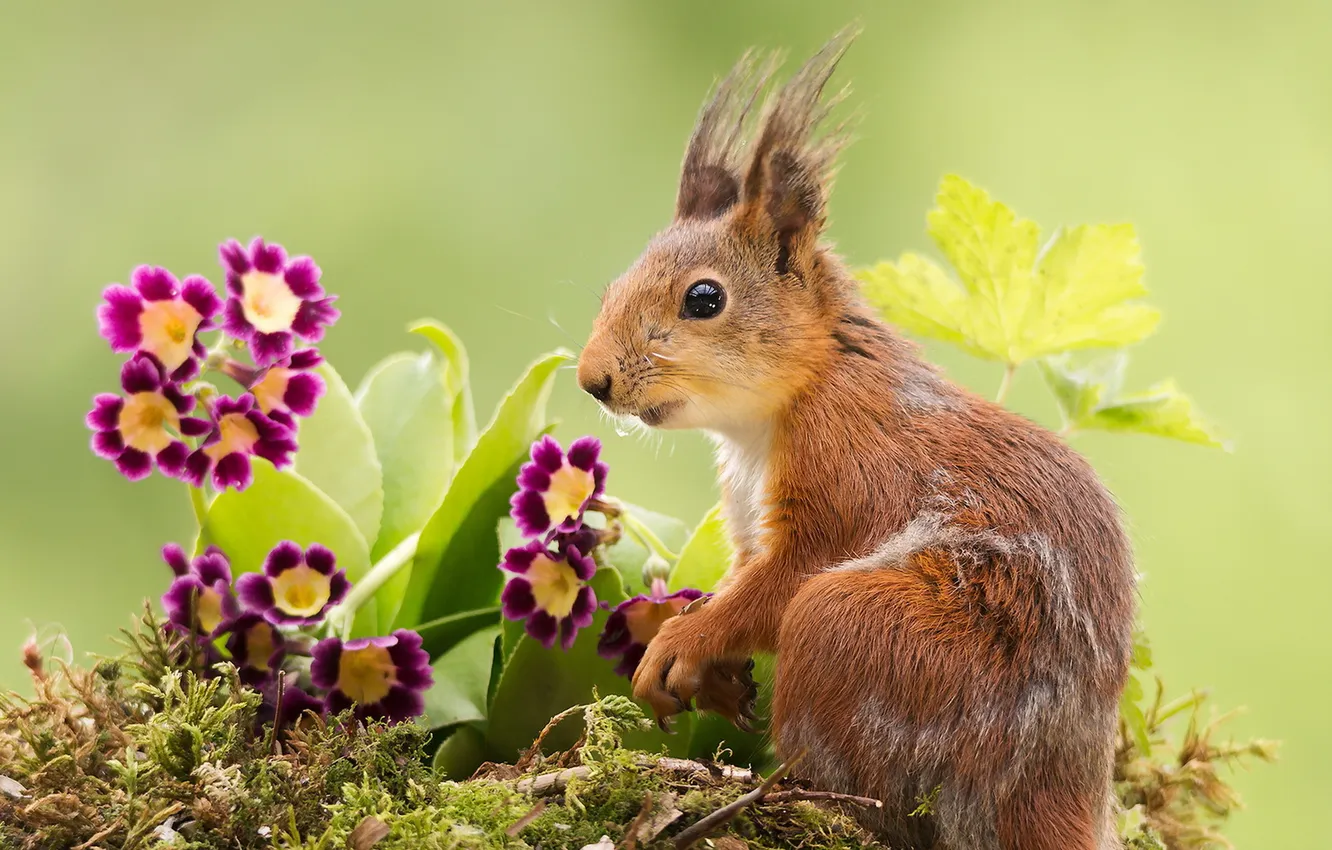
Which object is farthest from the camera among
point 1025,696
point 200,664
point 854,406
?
point 200,664

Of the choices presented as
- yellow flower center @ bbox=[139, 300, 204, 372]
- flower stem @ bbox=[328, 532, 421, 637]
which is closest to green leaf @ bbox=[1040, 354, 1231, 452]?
flower stem @ bbox=[328, 532, 421, 637]

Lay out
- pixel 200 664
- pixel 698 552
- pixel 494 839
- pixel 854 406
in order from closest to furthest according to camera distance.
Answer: pixel 494 839, pixel 854 406, pixel 200 664, pixel 698 552

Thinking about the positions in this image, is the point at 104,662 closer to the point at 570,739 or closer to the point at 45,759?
the point at 45,759

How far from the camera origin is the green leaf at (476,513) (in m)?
1.44

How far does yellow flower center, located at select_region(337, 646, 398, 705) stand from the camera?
130 centimetres

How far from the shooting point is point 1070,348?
1.56m

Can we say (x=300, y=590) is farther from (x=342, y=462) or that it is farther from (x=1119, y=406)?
(x=1119, y=406)

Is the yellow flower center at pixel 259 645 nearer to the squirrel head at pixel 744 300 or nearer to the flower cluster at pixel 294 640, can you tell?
the flower cluster at pixel 294 640

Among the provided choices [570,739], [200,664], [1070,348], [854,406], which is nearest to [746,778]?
[570,739]

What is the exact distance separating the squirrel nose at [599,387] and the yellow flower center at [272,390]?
375mm

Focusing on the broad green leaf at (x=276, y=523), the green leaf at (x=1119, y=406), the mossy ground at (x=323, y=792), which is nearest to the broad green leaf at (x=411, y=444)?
the broad green leaf at (x=276, y=523)

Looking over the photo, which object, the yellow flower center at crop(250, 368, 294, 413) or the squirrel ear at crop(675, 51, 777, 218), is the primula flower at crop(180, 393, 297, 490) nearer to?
the yellow flower center at crop(250, 368, 294, 413)

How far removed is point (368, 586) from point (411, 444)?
0.28 m

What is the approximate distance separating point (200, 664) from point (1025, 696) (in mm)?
881
